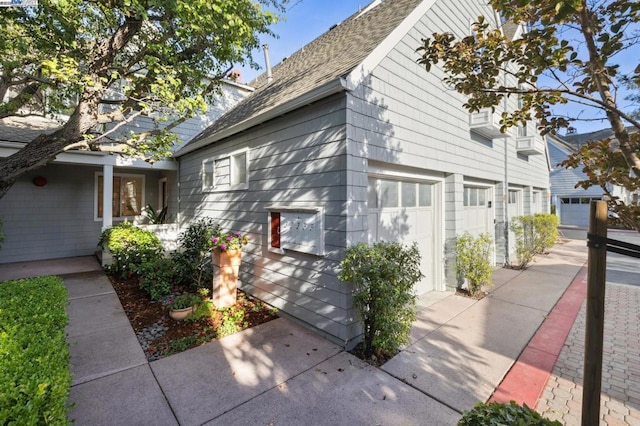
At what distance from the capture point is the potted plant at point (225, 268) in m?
5.10

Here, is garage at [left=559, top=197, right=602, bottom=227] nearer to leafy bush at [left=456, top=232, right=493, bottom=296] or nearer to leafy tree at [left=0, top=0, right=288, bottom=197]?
leafy bush at [left=456, top=232, right=493, bottom=296]

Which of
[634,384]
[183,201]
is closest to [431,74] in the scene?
[634,384]

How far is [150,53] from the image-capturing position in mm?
5598

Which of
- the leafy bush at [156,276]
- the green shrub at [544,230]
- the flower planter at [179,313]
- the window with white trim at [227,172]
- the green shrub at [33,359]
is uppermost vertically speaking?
the window with white trim at [227,172]

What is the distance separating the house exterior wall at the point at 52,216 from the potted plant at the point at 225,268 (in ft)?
22.6

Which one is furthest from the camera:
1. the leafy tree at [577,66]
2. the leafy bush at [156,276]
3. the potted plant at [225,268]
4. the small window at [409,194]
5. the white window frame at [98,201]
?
the white window frame at [98,201]

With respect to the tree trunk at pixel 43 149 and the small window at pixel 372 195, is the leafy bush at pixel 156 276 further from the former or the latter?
the small window at pixel 372 195

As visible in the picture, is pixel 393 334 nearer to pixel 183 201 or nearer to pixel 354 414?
pixel 354 414

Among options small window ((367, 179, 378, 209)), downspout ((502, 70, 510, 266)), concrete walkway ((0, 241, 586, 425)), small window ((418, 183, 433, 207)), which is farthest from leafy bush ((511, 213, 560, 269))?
small window ((367, 179, 378, 209))

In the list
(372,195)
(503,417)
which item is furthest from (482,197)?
(503,417)

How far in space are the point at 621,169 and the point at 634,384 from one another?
2.98 metres

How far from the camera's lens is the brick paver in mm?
2674

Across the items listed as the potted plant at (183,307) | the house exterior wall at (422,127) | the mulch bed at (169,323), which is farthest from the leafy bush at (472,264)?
the potted plant at (183,307)

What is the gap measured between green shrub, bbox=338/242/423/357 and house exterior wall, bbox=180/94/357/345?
0.98 ft
